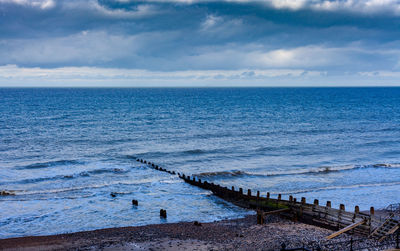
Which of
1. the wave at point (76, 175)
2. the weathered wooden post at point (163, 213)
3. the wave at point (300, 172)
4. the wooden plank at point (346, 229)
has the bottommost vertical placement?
the weathered wooden post at point (163, 213)

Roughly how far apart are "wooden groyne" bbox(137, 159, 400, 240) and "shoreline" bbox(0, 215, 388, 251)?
2.61 feet

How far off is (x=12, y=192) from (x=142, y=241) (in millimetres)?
18053

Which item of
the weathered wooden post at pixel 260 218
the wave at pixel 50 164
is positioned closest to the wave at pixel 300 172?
the weathered wooden post at pixel 260 218

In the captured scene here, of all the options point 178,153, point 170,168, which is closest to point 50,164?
point 170,168

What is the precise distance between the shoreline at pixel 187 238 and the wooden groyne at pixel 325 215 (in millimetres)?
796

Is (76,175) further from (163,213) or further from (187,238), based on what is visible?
(187,238)

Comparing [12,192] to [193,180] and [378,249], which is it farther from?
[378,249]

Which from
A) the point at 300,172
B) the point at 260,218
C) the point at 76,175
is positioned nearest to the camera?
the point at 260,218

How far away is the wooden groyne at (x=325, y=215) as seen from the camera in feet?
76.5

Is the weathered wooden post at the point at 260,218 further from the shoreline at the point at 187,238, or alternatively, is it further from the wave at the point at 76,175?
the wave at the point at 76,175

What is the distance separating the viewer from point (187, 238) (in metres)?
24.7

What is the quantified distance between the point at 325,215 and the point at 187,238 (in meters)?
9.94

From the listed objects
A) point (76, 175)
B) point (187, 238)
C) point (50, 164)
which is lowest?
point (187, 238)

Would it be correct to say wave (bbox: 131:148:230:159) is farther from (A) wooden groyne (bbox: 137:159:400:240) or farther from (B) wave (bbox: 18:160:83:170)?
(A) wooden groyne (bbox: 137:159:400:240)
